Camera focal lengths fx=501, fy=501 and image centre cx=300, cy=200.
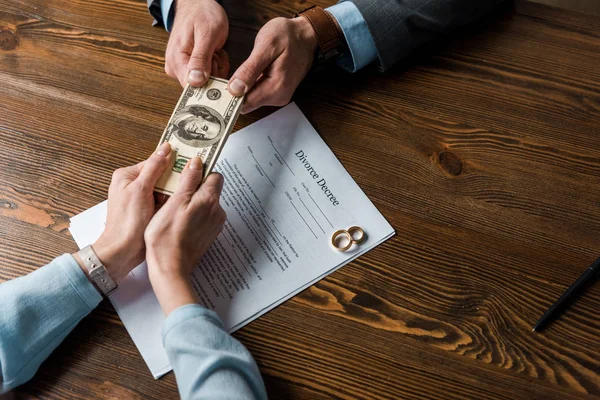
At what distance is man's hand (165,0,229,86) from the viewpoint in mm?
985

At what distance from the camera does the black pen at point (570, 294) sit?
870 mm

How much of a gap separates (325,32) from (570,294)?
2.26ft

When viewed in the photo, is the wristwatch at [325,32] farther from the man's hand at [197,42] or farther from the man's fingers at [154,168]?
the man's fingers at [154,168]

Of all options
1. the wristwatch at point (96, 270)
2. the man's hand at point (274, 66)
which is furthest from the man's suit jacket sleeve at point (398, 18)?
the wristwatch at point (96, 270)

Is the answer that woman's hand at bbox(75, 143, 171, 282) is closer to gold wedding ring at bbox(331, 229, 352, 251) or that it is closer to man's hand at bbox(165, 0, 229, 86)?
man's hand at bbox(165, 0, 229, 86)

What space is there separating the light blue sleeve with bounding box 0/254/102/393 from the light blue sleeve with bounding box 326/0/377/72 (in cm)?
68

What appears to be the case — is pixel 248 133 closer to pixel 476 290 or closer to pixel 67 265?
pixel 67 265

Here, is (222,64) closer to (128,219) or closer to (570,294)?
(128,219)

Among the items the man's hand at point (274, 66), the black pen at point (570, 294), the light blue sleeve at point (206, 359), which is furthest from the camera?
the man's hand at point (274, 66)

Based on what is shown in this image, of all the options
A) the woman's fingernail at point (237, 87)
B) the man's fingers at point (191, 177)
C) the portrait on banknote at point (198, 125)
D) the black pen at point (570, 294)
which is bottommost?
the black pen at point (570, 294)

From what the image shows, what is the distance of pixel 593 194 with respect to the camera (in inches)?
37.8

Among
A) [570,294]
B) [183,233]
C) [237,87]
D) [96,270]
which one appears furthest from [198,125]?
[570,294]

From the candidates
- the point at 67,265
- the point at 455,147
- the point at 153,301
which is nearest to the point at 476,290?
the point at 455,147

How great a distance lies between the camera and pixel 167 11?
1047 millimetres
